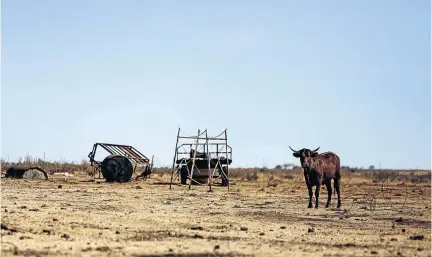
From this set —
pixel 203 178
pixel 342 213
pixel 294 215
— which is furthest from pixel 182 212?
pixel 203 178

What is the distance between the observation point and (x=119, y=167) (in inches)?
1726

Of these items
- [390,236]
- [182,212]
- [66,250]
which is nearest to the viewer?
[66,250]

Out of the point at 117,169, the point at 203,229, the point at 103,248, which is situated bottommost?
the point at 103,248

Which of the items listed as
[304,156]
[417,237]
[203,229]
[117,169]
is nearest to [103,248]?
[203,229]

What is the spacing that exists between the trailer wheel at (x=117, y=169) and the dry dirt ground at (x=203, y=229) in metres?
18.1

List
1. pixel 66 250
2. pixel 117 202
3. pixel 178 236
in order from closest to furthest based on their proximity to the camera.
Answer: pixel 66 250 → pixel 178 236 → pixel 117 202

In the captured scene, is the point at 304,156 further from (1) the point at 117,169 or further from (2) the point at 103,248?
(1) the point at 117,169

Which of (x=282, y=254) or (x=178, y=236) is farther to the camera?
(x=178, y=236)

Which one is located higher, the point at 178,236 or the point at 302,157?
the point at 302,157

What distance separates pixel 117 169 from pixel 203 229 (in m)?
28.3

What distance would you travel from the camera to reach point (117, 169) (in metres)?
43.8

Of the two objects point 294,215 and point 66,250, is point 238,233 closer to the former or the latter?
point 66,250

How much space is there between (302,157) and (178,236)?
11.2 m

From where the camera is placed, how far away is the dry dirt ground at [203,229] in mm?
12758
